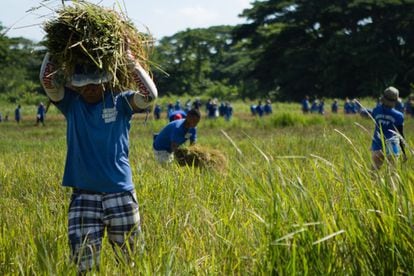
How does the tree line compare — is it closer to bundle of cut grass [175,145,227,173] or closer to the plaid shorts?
bundle of cut grass [175,145,227,173]

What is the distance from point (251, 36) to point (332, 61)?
957 centimetres

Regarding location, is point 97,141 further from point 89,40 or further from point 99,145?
point 89,40

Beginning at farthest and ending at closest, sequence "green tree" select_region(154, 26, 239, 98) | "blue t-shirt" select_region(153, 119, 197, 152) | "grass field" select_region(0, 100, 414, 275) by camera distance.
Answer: "green tree" select_region(154, 26, 239, 98)
"blue t-shirt" select_region(153, 119, 197, 152)
"grass field" select_region(0, 100, 414, 275)

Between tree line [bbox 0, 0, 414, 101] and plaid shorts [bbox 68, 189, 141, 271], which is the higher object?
tree line [bbox 0, 0, 414, 101]

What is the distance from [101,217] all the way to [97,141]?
15.8 inches

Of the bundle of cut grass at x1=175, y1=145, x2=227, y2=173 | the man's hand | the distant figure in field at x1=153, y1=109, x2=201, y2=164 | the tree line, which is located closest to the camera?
the man's hand

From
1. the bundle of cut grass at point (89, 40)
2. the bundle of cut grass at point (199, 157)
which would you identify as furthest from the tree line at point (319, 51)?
the bundle of cut grass at point (89, 40)

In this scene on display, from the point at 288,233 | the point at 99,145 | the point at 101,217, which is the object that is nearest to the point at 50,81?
the point at 99,145

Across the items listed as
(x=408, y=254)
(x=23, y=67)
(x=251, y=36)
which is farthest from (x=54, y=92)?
(x=23, y=67)

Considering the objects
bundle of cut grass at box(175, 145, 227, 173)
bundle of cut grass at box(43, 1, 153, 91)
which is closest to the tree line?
bundle of cut grass at box(175, 145, 227, 173)

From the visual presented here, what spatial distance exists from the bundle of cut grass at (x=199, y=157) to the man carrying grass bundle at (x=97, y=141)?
3.40 m

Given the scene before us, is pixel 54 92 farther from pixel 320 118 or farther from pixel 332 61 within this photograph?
pixel 332 61

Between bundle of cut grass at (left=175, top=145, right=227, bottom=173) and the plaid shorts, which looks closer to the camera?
the plaid shorts

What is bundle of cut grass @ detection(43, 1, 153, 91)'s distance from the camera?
119 inches
